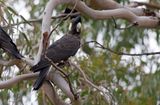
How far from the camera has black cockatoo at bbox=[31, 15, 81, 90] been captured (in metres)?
2.11

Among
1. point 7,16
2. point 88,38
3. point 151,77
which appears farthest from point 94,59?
point 7,16

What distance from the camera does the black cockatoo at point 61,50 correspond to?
82.9 inches

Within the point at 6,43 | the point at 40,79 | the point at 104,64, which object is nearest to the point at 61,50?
the point at 6,43

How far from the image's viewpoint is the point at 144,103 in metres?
3.16

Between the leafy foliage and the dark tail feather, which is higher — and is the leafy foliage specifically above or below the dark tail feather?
below

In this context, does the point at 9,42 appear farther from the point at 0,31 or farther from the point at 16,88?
the point at 16,88

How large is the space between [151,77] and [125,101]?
0.36m

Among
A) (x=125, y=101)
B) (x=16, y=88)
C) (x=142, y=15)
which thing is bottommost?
(x=125, y=101)

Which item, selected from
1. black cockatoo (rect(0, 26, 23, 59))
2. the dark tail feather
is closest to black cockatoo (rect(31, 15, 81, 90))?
the dark tail feather

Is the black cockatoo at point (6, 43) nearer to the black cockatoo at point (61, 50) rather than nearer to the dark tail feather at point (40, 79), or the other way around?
the black cockatoo at point (61, 50)

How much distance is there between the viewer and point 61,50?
8.11 feet

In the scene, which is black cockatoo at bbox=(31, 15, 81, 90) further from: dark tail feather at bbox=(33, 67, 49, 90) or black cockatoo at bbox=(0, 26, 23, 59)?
black cockatoo at bbox=(0, 26, 23, 59)

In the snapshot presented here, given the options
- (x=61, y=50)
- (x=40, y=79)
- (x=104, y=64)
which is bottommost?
(x=104, y=64)

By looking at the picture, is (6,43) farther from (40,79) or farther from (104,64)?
(104,64)
